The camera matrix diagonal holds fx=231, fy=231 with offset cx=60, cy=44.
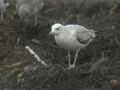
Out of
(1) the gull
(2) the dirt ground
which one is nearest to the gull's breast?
(1) the gull

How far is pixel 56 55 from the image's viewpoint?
266 centimetres

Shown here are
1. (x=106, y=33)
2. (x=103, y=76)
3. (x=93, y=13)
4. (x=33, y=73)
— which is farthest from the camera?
(x=93, y=13)

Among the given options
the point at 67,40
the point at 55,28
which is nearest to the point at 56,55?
the point at 67,40

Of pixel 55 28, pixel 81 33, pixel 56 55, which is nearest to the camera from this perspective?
pixel 55 28

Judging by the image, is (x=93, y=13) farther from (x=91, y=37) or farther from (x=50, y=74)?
(x=50, y=74)

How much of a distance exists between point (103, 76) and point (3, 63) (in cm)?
125

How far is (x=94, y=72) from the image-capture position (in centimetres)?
232

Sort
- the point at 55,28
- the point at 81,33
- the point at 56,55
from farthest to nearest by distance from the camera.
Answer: the point at 56,55
the point at 81,33
the point at 55,28

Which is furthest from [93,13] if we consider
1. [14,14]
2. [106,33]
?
[14,14]

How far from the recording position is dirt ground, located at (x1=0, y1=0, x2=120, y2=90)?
231 cm

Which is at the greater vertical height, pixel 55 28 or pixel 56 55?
pixel 55 28

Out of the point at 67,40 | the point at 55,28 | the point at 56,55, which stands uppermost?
the point at 55,28

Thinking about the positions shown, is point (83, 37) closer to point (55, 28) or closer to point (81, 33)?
point (81, 33)

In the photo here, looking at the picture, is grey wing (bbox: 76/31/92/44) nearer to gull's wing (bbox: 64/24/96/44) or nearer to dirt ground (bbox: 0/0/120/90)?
gull's wing (bbox: 64/24/96/44)
